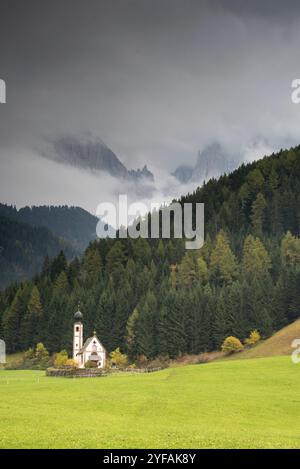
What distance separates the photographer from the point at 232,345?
96.8 m

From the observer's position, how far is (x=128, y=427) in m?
32.6

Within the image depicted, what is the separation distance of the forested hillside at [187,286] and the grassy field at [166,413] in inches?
1673

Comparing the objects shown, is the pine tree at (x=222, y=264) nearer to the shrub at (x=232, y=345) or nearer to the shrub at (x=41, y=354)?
the shrub at (x=232, y=345)

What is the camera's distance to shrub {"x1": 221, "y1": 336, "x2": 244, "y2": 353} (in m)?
96.6

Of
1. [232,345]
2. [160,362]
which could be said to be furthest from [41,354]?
[232,345]

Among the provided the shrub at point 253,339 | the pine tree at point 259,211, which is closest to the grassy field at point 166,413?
the shrub at point 253,339

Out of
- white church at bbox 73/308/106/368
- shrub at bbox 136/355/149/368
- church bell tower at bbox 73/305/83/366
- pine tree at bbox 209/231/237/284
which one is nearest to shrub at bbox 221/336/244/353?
shrub at bbox 136/355/149/368

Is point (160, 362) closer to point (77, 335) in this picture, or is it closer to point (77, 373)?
point (77, 373)

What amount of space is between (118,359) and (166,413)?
69273 mm

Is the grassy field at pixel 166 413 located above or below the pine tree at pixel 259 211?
below

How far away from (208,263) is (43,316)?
49.9 meters

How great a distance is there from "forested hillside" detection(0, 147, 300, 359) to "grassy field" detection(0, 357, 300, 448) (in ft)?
139

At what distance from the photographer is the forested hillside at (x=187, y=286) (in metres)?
108
